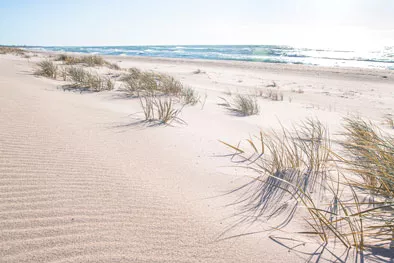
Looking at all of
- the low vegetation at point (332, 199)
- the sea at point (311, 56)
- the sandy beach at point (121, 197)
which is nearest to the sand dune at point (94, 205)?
the sandy beach at point (121, 197)

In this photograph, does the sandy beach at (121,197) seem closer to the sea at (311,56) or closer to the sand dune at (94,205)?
the sand dune at (94,205)

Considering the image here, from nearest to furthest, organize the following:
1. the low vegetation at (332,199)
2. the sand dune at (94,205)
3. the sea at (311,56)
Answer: the sand dune at (94,205) → the low vegetation at (332,199) → the sea at (311,56)

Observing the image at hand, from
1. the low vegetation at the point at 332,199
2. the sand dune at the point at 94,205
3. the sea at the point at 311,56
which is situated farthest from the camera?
the sea at the point at 311,56

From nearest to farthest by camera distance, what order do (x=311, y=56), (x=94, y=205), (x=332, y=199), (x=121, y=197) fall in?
(x=94, y=205)
(x=121, y=197)
(x=332, y=199)
(x=311, y=56)

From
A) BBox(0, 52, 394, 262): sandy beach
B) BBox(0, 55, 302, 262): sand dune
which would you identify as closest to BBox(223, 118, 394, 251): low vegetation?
BBox(0, 52, 394, 262): sandy beach

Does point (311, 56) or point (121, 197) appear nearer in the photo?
point (121, 197)

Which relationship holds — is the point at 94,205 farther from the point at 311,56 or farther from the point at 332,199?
the point at 311,56

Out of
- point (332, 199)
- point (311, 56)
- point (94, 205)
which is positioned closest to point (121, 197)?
point (94, 205)

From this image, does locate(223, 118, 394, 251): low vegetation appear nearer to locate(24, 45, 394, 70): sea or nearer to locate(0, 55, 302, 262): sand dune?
locate(0, 55, 302, 262): sand dune

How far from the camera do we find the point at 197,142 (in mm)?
2850

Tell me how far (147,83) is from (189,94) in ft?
3.87

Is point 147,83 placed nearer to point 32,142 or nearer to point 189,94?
point 189,94

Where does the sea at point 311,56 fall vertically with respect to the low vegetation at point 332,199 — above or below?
above

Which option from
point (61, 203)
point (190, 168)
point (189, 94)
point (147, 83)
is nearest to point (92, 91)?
point (147, 83)
